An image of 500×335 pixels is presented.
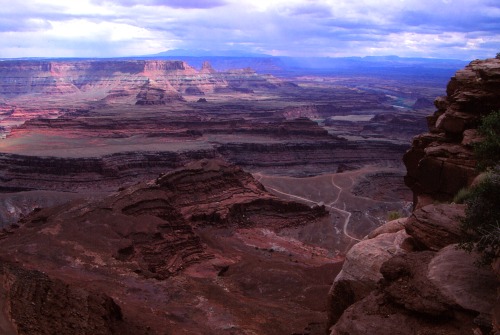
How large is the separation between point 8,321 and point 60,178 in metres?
52.5

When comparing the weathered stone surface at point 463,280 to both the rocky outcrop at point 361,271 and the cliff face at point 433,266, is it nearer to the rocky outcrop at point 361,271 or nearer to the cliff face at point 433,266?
the cliff face at point 433,266

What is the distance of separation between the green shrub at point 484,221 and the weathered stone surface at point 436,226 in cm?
72

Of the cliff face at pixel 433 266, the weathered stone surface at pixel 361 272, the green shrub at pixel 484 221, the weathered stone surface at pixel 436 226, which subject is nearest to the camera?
the cliff face at pixel 433 266

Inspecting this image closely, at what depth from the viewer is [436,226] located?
14.2 metres

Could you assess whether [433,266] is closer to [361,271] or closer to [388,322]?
[388,322]

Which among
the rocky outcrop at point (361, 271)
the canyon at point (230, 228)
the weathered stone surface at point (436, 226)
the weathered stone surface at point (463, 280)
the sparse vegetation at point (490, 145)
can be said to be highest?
the sparse vegetation at point (490, 145)

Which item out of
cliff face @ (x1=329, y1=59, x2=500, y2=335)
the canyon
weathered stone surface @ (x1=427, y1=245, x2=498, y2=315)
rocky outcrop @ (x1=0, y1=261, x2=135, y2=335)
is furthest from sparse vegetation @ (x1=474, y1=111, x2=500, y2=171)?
rocky outcrop @ (x1=0, y1=261, x2=135, y2=335)

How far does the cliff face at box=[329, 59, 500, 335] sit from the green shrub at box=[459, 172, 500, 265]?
1.54 feet

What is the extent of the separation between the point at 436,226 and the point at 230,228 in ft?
97.3

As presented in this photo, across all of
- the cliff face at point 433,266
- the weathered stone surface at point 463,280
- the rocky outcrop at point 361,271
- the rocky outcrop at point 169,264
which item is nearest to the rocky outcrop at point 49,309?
the rocky outcrop at point 169,264

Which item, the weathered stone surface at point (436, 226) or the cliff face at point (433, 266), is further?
the weathered stone surface at point (436, 226)

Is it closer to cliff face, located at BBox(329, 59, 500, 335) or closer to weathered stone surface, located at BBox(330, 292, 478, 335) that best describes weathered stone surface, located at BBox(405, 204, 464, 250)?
cliff face, located at BBox(329, 59, 500, 335)

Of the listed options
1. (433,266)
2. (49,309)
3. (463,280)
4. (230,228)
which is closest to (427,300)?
(463,280)

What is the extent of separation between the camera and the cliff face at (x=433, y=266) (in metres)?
11.2
